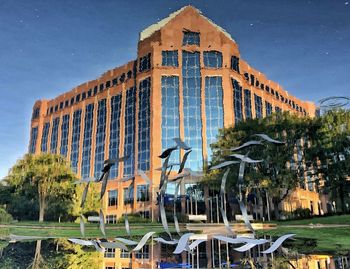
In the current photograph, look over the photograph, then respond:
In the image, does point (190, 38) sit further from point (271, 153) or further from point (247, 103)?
point (271, 153)

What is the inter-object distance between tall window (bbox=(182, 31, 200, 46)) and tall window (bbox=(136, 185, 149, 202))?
2557 cm

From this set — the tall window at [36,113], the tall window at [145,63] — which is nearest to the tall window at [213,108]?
the tall window at [145,63]

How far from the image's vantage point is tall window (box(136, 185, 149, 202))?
5922 cm

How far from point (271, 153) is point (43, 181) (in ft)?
94.7

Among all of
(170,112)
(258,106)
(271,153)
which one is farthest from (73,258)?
(258,106)

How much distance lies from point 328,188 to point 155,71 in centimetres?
3339

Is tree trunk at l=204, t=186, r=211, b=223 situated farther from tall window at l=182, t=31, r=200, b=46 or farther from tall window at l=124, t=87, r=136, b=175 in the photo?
tall window at l=182, t=31, r=200, b=46

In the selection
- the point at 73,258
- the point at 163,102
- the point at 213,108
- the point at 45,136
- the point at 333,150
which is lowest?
the point at 73,258

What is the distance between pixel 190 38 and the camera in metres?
65.3

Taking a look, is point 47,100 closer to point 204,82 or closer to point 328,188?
point 204,82

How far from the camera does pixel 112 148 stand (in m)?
69.3

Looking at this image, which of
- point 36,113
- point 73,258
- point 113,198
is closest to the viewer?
point 73,258

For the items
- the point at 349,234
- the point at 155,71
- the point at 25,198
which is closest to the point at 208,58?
Result: the point at 155,71

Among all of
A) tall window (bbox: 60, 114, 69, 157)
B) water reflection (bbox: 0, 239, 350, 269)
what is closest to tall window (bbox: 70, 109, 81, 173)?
tall window (bbox: 60, 114, 69, 157)
